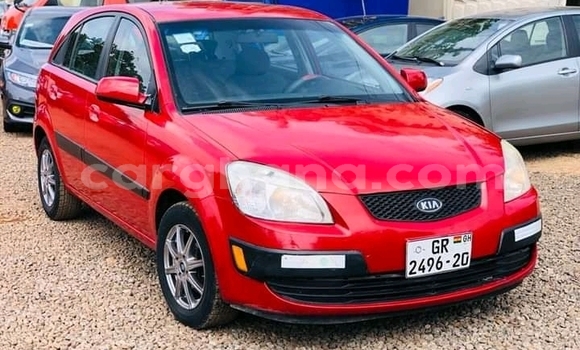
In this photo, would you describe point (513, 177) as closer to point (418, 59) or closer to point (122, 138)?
point (122, 138)

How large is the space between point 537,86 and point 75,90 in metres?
4.35

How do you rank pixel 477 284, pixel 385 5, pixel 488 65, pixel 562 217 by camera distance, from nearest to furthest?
pixel 477 284 < pixel 562 217 < pixel 488 65 < pixel 385 5

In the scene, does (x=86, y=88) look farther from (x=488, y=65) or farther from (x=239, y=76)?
(x=488, y=65)

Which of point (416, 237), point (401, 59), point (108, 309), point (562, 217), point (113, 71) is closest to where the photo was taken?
point (416, 237)

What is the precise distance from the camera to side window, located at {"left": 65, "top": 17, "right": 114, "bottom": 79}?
16.6 ft

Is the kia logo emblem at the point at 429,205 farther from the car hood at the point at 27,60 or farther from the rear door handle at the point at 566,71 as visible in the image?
the car hood at the point at 27,60

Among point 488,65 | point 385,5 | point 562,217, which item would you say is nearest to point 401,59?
point 488,65

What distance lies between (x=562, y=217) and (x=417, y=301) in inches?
103

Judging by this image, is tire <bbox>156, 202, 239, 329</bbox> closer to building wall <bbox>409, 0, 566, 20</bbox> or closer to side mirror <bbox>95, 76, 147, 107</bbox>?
side mirror <bbox>95, 76, 147, 107</bbox>

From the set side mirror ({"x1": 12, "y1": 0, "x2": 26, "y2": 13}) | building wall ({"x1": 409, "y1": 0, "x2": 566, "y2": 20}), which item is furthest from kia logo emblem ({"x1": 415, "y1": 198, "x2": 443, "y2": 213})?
building wall ({"x1": 409, "y1": 0, "x2": 566, "y2": 20})

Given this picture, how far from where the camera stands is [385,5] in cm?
1292

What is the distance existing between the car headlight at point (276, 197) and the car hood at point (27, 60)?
6677 millimetres

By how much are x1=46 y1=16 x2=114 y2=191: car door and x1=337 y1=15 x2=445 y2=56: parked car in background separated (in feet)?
15.2

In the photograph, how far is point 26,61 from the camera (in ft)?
31.4
